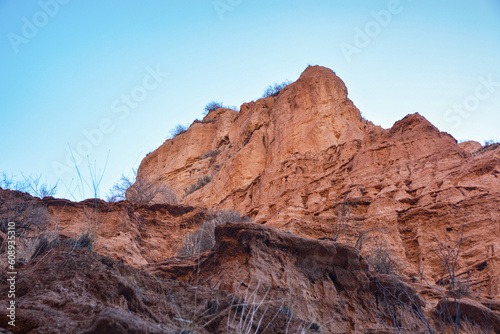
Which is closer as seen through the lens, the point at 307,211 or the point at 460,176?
the point at 460,176

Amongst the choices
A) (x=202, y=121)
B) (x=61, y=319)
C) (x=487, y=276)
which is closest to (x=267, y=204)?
(x=487, y=276)

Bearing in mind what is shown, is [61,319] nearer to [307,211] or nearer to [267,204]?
[307,211]

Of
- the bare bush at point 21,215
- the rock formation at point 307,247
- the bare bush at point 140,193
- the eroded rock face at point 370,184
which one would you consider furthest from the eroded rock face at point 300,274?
the bare bush at point 140,193

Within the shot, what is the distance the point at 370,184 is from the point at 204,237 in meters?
6.19

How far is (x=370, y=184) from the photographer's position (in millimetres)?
13266

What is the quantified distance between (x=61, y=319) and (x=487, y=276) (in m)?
8.73

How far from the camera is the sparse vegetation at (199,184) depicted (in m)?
26.6

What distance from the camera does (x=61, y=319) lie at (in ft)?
10.1

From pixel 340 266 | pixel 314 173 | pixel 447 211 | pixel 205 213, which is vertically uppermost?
pixel 314 173

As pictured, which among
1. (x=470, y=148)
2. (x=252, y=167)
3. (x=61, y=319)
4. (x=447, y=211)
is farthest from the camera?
(x=470, y=148)

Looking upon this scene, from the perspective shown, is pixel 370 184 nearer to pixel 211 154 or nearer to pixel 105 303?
pixel 105 303

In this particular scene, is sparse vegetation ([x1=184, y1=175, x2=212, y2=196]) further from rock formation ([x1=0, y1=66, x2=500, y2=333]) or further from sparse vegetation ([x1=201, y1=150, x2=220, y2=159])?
sparse vegetation ([x1=201, y1=150, x2=220, y2=159])

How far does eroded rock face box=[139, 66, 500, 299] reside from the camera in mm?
9836

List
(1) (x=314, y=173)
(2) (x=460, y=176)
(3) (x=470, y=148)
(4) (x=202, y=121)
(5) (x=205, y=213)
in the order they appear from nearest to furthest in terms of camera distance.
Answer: (2) (x=460, y=176)
(5) (x=205, y=213)
(1) (x=314, y=173)
(3) (x=470, y=148)
(4) (x=202, y=121)
